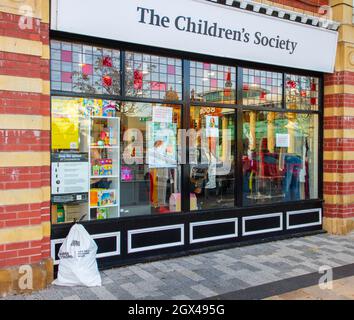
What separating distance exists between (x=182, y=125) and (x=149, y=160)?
73 cm

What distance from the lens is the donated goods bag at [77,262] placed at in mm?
4664

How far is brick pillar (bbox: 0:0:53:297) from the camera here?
4305 millimetres

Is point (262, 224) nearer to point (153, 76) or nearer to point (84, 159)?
point (153, 76)

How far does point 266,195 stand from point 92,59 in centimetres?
380

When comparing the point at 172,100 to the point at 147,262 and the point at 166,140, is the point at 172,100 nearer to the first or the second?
the point at 166,140

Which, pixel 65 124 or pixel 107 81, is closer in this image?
pixel 65 124

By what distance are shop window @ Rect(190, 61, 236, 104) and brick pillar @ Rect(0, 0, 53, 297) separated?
2429 mm

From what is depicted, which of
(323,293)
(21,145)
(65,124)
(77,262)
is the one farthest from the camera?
(65,124)

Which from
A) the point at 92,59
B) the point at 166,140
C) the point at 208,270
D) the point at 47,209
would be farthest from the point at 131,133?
the point at 208,270

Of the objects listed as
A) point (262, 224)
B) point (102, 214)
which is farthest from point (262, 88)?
point (102, 214)

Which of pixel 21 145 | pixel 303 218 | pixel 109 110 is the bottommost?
pixel 303 218

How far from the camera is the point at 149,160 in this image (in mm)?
6039

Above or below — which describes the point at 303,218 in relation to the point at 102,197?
below

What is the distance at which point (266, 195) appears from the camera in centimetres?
721
